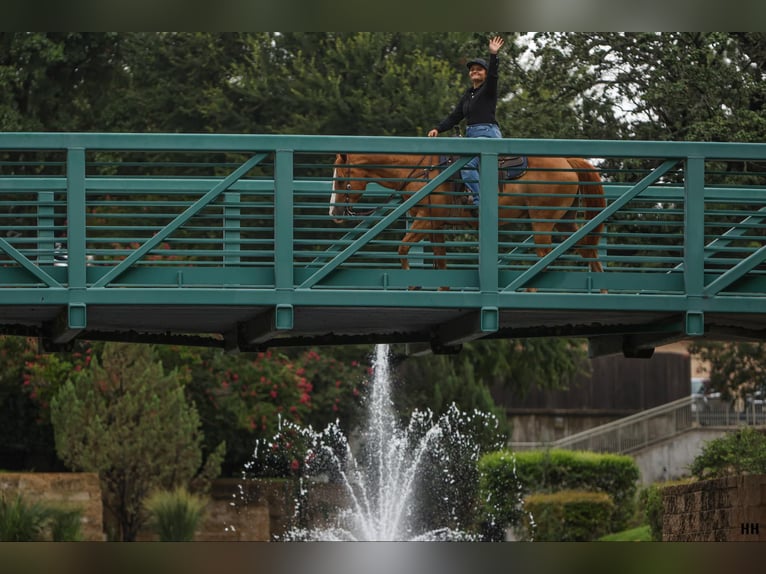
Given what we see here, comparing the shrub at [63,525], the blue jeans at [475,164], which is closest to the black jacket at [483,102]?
the blue jeans at [475,164]

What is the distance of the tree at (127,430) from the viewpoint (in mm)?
34562

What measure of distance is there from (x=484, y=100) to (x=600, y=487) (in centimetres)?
1997

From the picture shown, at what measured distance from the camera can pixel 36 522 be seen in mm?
29500

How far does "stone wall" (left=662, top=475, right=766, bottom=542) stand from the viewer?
19344 millimetres

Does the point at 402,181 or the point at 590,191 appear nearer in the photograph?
the point at 402,181

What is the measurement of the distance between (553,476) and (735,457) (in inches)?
419

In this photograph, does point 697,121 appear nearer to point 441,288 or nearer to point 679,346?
point 441,288

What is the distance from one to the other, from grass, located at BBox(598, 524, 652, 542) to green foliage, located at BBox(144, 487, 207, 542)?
744 centimetres

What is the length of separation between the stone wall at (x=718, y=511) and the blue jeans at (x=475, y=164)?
5.11 meters

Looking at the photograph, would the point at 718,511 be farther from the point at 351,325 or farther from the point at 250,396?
the point at 250,396

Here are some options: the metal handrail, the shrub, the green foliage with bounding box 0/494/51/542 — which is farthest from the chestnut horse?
the metal handrail

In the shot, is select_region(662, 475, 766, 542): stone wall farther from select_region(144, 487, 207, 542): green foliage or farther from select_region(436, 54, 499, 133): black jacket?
select_region(144, 487, 207, 542): green foliage

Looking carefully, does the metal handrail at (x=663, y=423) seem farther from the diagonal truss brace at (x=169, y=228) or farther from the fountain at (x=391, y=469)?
the diagonal truss brace at (x=169, y=228)

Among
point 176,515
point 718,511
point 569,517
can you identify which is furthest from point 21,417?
point 718,511
